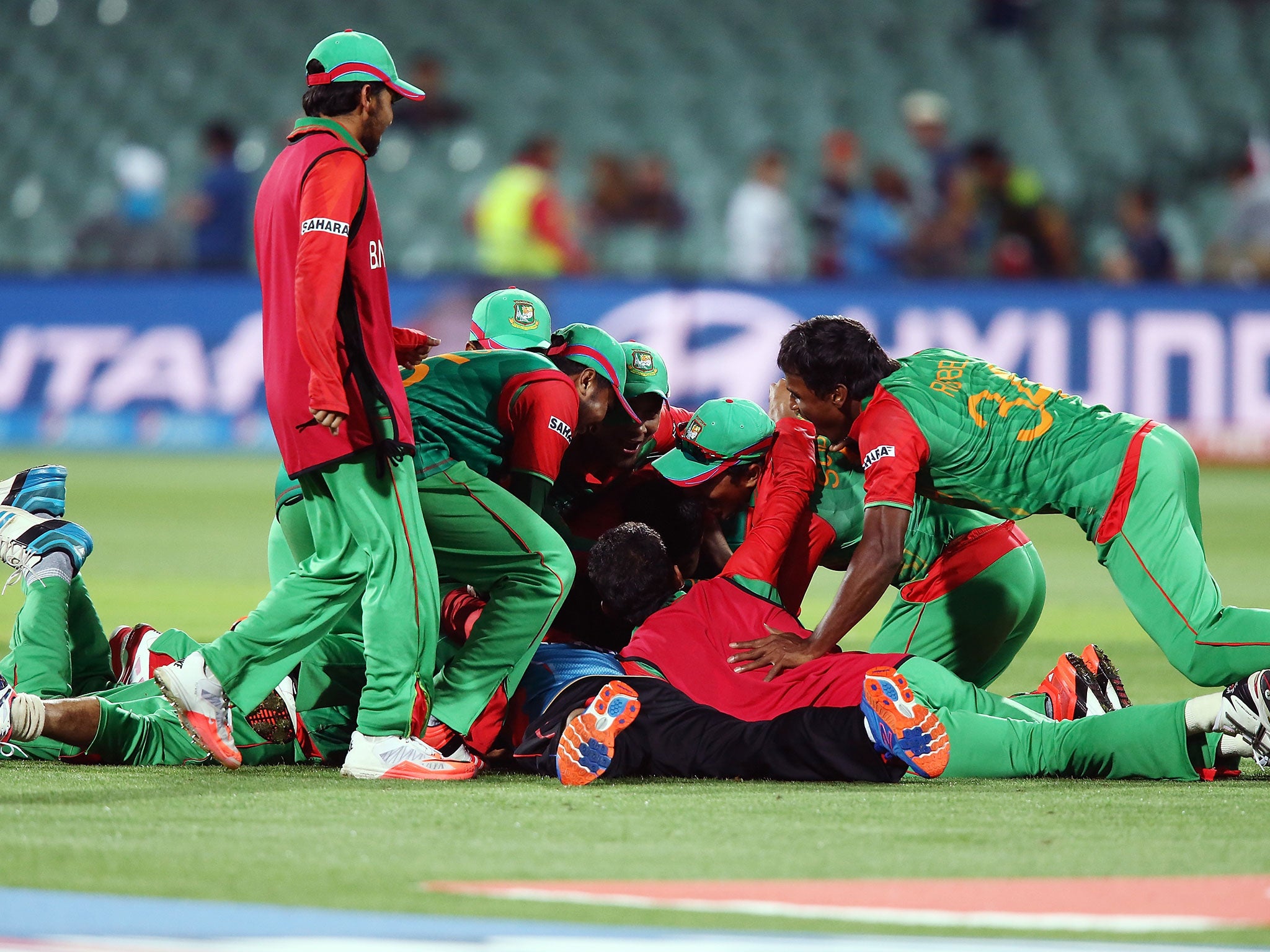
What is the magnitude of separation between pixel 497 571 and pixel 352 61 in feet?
5.48

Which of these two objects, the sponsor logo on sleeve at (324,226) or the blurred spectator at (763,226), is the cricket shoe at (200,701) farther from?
the blurred spectator at (763,226)

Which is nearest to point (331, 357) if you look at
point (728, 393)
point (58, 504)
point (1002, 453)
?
point (58, 504)

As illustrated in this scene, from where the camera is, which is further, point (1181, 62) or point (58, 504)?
point (1181, 62)

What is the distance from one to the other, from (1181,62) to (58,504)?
827 inches

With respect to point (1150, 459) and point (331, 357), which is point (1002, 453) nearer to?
point (1150, 459)

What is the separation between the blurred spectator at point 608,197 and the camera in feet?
69.7

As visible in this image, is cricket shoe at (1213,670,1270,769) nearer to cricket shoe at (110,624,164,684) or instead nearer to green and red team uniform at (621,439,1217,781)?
green and red team uniform at (621,439,1217,781)

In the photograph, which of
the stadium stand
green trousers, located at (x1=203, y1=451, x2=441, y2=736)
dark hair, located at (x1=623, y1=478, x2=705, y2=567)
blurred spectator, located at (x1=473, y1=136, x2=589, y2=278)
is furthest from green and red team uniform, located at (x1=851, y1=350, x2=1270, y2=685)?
the stadium stand

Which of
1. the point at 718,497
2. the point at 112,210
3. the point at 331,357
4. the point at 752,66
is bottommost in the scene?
the point at 718,497

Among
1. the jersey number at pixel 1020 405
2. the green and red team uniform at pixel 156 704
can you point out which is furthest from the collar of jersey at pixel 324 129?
the jersey number at pixel 1020 405

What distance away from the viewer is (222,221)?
62.8ft

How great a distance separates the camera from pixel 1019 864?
4230mm

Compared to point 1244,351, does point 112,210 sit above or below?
above

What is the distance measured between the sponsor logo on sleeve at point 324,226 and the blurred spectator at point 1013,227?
13.8 m
